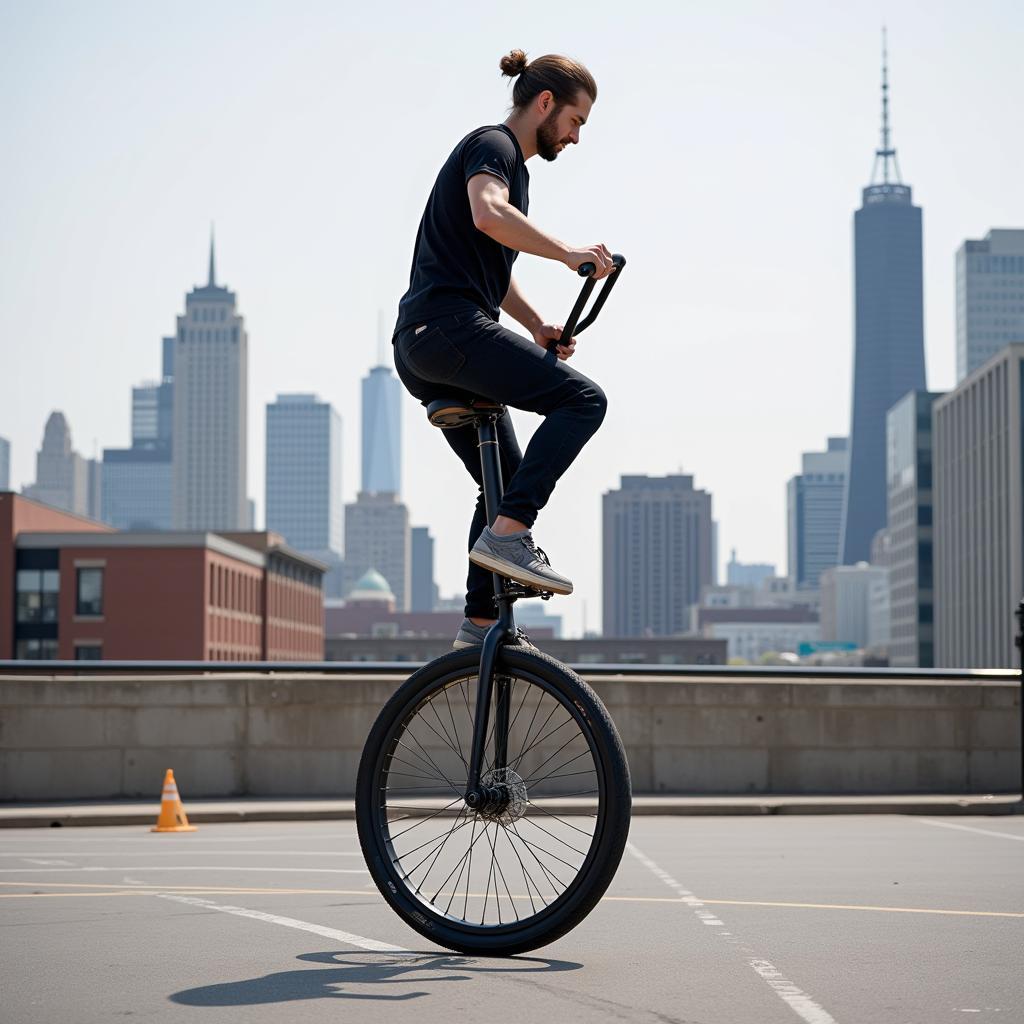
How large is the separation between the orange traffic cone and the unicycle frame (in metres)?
7.86

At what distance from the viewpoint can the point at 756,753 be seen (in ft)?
51.3

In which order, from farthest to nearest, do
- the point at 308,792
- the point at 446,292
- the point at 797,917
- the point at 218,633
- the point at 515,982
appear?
the point at 218,633, the point at 308,792, the point at 797,917, the point at 446,292, the point at 515,982

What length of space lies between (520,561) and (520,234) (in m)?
0.96

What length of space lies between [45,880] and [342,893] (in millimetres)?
1811

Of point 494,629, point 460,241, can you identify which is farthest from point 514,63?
point 494,629

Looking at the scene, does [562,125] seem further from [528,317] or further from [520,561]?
[520,561]

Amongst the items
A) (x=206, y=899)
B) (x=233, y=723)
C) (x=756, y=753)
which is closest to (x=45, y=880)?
(x=206, y=899)

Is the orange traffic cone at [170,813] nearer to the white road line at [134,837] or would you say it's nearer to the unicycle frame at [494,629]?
the white road line at [134,837]

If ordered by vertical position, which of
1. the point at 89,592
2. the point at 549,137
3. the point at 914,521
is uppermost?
the point at 914,521

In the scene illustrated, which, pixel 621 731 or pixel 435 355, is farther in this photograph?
pixel 621 731

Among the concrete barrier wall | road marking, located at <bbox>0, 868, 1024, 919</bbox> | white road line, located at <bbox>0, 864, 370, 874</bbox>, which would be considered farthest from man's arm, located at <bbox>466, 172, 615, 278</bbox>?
the concrete barrier wall

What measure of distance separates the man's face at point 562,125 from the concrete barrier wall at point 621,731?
1028cm

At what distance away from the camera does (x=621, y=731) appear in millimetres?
14984

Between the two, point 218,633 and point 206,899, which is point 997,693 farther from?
point 218,633
